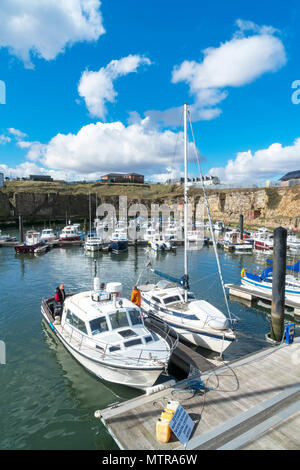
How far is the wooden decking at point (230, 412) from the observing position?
7.11 meters

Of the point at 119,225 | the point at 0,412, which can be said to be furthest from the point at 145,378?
the point at 119,225

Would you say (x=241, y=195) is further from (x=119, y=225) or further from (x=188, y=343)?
(x=188, y=343)

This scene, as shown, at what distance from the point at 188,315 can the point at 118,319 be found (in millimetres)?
4158

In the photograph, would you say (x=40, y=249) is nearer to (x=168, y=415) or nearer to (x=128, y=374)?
(x=128, y=374)

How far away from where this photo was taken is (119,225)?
69.6 meters

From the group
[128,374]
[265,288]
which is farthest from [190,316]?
[265,288]

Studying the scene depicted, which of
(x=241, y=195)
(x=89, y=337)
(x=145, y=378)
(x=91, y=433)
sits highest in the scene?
(x=241, y=195)

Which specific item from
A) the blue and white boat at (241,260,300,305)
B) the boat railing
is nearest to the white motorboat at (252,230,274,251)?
the blue and white boat at (241,260,300,305)

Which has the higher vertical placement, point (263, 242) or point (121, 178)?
point (121, 178)

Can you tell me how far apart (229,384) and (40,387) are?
7701 millimetres

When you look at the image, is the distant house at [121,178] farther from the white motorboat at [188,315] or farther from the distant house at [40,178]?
the white motorboat at [188,315]

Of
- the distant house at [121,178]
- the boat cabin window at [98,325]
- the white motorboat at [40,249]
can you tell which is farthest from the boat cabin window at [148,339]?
the distant house at [121,178]

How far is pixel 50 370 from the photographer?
12.7m

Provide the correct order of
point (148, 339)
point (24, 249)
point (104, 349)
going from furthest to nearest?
point (24, 249)
point (148, 339)
point (104, 349)
